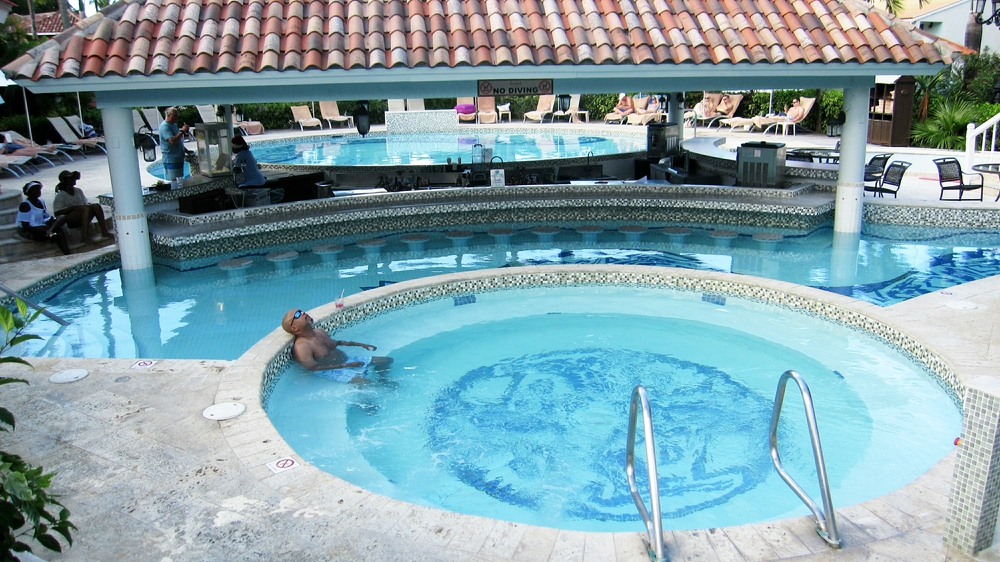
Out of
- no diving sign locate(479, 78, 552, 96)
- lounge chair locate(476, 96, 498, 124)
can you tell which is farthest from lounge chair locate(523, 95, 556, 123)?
no diving sign locate(479, 78, 552, 96)

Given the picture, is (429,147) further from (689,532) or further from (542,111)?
(689,532)

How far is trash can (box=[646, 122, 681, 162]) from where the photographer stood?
1733cm

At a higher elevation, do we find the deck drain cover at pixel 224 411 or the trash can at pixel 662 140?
the trash can at pixel 662 140

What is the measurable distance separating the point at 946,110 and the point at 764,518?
18.8m

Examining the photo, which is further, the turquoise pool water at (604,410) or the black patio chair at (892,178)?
the black patio chair at (892,178)

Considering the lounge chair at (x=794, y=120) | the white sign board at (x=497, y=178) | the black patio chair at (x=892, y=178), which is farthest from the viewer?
the lounge chair at (x=794, y=120)

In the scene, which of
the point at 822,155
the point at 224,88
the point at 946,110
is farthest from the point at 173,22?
the point at 946,110

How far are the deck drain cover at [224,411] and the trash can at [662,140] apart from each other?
13093 mm

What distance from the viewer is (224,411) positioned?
18.2ft

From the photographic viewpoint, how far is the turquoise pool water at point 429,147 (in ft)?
76.8

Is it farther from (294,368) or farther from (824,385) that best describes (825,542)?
(294,368)

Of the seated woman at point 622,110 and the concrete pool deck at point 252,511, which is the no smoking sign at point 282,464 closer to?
the concrete pool deck at point 252,511

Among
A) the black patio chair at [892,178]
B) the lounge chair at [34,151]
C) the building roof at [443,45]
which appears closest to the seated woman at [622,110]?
the black patio chair at [892,178]

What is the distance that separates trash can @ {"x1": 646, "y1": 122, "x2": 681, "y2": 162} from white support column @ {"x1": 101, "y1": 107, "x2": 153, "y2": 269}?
10.7 meters
